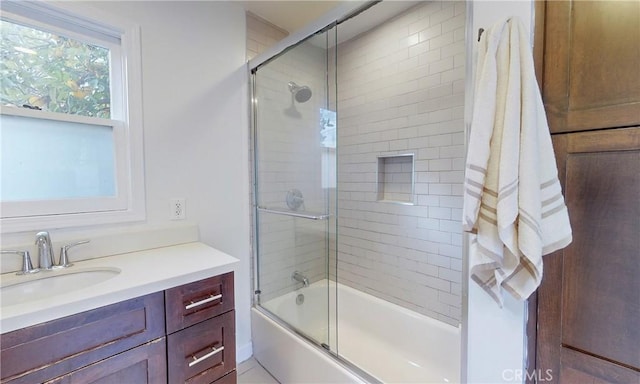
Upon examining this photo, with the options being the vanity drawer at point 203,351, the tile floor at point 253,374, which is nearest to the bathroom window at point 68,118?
the vanity drawer at point 203,351

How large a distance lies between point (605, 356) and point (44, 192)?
2185mm

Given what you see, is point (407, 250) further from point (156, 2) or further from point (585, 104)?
point (156, 2)

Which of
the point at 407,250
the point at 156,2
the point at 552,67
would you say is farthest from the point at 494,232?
the point at 156,2

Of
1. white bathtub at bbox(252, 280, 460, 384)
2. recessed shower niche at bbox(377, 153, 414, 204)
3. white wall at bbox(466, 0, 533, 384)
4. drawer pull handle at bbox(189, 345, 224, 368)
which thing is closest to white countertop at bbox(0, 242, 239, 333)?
drawer pull handle at bbox(189, 345, 224, 368)

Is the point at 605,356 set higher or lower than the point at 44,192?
lower

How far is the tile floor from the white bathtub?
0.14ft

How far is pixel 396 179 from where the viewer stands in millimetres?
2066

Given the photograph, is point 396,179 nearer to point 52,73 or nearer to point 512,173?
point 512,173

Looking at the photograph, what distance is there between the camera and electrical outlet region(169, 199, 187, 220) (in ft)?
5.18

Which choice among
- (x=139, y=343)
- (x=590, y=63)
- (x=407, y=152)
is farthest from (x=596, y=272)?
(x=139, y=343)

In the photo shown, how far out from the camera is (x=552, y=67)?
0.83 m

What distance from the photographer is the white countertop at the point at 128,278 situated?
799 millimetres

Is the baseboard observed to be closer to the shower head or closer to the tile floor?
the tile floor

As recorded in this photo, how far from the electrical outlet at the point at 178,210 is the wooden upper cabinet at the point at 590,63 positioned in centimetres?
176
